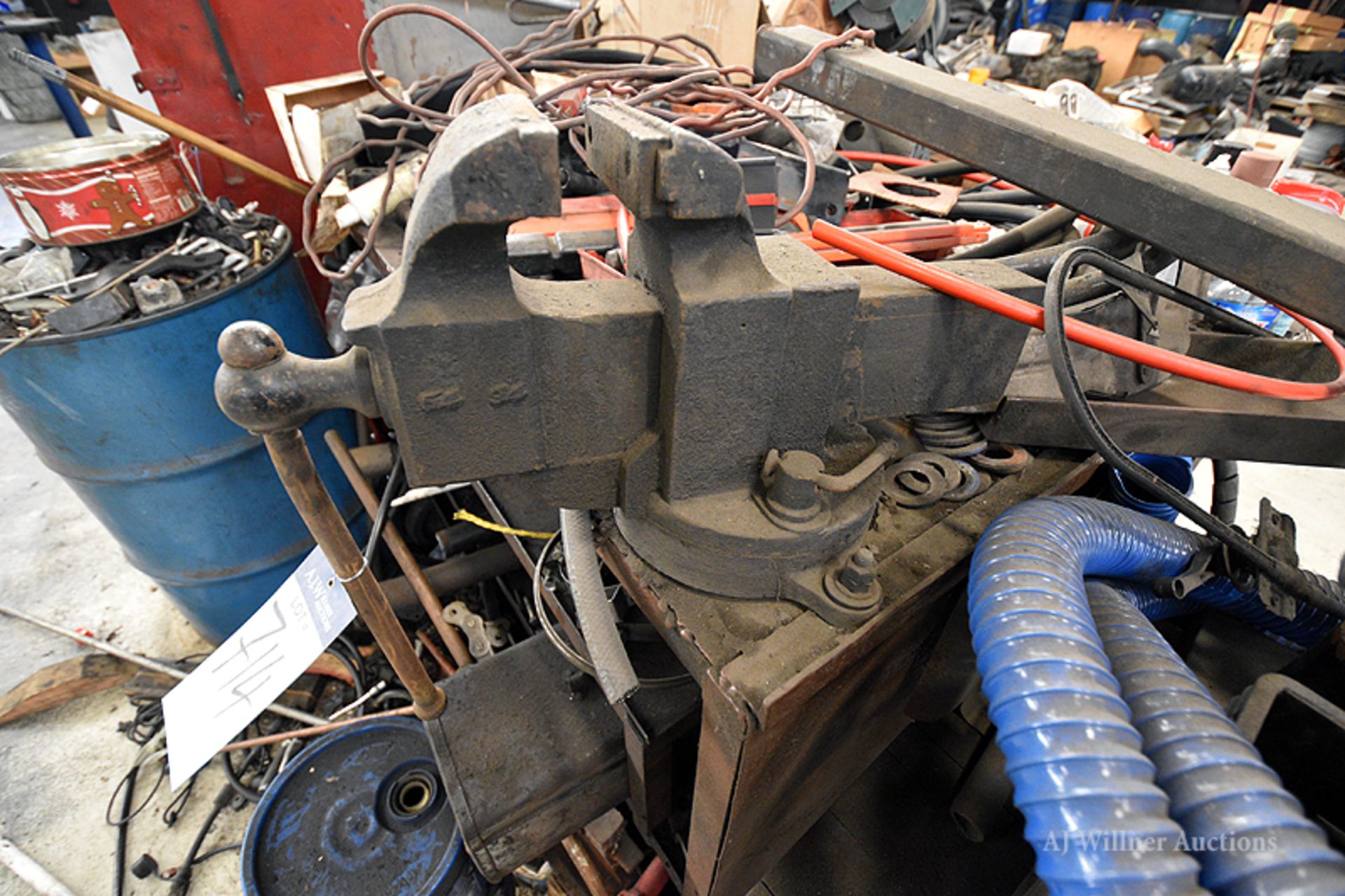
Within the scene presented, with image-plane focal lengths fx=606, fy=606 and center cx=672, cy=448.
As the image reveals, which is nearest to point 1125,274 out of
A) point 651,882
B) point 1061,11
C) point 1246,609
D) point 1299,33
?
point 1246,609

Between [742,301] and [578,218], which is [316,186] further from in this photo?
[742,301]

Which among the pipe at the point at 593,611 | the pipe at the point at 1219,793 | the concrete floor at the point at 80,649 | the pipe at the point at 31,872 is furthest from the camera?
the concrete floor at the point at 80,649

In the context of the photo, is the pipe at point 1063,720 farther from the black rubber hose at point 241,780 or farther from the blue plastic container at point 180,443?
the black rubber hose at point 241,780

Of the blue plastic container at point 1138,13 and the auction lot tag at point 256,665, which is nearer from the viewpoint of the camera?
the auction lot tag at point 256,665

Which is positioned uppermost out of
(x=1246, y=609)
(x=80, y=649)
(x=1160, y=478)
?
(x=1160, y=478)

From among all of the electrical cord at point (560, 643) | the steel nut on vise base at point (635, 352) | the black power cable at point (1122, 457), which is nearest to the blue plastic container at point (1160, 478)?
the black power cable at point (1122, 457)

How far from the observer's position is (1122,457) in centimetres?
67

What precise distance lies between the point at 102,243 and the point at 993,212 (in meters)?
1.95

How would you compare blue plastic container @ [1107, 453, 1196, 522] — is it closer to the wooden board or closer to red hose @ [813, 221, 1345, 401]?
red hose @ [813, 221, 1345, 401]

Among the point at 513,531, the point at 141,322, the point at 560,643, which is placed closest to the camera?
the point at 560,643

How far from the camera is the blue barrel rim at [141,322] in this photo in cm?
121

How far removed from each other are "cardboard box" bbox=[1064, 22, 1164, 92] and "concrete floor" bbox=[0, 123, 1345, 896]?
11.8 ft

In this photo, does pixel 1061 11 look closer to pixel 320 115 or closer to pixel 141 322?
pixel 320 115

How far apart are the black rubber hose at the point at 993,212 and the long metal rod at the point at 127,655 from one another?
204 cm
